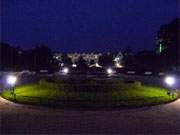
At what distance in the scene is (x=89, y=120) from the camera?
68.0 feet

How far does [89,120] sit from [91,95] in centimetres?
736

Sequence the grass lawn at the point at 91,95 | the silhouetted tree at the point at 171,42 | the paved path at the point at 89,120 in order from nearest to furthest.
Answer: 1. the paved path at the point at 89,120
2. the grass lawn at the point at 91,95
3. the silhouetted tree at the point at 171,42

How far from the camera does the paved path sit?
60.1 feet

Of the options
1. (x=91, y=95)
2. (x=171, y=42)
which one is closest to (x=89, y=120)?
(x=91, y=95)

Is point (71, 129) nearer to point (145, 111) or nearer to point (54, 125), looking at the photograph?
point (54, 125)

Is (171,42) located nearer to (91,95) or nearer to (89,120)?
(91,95)

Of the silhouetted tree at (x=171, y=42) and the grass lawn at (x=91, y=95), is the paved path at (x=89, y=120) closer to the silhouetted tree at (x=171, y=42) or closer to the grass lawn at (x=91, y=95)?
the grass lawn at (x=91, y=95)

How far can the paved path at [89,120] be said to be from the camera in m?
18.3

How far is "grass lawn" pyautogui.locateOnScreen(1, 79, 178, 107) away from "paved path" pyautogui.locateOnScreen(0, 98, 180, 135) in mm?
1171

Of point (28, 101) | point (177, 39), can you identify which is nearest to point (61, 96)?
point (28, 101)

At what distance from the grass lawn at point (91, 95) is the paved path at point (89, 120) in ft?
3.84

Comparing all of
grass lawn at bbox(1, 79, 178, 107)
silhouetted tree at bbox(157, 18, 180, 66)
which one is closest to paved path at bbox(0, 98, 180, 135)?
grass lawn at bbox(1, 79, 178, 107)

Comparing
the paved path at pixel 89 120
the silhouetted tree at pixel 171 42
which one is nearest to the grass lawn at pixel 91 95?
the paved path at pixel 89 120

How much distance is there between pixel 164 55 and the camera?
81.9 meters
